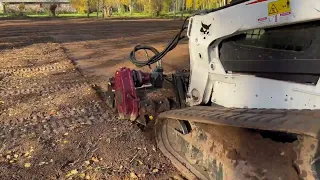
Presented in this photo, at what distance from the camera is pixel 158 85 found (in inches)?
230

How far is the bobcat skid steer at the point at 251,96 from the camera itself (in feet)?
8.86

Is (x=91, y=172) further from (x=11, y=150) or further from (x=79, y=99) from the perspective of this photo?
(x=79, y=99)

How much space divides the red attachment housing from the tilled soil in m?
0.28

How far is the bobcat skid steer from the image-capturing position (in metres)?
2.70

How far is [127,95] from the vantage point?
5.39m

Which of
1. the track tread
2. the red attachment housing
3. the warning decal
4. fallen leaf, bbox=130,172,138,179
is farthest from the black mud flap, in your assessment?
the warning decal

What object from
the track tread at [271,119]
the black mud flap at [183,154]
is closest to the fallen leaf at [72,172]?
the black mud flap at [183,154]

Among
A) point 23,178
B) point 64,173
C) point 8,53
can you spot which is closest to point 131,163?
point 64,173

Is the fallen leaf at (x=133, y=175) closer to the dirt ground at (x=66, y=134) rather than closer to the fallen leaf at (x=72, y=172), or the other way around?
the dirt ground at (x=66, y=134)

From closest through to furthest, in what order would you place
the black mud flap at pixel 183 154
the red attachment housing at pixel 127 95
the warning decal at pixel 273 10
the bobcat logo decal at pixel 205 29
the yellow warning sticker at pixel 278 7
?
1. the yellow warning sticker at pixel 278 7
2. the warning decal at pixel 273 10
3. the black mud flap at pixel 183 154
4. the bobcat logo decal at pixel 205 29
5. the red attachment housing at pixel 127 95

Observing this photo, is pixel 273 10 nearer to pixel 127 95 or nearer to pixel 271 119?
pixel 271 119

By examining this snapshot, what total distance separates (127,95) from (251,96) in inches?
91.3

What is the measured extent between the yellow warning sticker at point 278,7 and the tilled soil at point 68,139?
2.15 m

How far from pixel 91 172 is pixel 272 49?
2406mm
